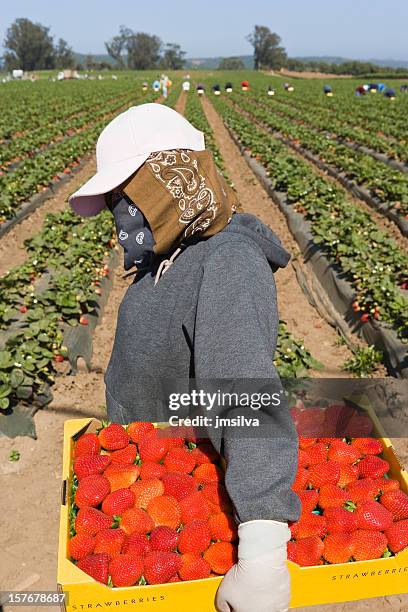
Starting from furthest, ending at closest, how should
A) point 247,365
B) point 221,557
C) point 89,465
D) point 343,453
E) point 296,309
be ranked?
point 296,309 → point 343,453 → point 89,465 → point 221,557 → point 247,365

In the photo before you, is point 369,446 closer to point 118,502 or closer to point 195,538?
point 195,538

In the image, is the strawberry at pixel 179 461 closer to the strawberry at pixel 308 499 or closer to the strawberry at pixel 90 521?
the strawberry at pixel 90 521

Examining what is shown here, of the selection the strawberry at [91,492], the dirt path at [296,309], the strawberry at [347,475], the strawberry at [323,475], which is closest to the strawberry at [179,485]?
the strawberry at [91,492]

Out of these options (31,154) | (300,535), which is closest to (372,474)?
(300,535)

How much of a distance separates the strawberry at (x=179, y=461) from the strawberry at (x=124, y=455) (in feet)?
0.44

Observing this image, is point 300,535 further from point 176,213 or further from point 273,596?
point 176,213

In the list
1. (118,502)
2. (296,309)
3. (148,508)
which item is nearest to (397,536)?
(148,508)

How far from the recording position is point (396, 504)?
1688mm

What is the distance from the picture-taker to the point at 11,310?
15.9ft

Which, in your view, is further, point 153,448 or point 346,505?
point 153,448

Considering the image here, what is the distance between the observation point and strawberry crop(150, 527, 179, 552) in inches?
61.9

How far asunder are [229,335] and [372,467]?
0.97 metres

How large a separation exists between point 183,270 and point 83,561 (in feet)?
3.08

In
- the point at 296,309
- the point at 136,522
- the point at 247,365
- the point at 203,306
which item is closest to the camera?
the point at 247,365
